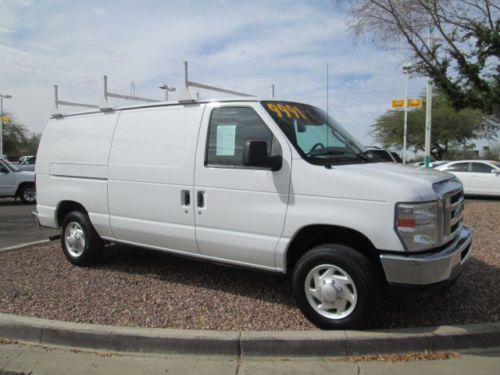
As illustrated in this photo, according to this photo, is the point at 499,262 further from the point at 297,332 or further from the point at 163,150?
the point at 163,150

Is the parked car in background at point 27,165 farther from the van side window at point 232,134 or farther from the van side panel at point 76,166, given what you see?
the van side window at point 232,134

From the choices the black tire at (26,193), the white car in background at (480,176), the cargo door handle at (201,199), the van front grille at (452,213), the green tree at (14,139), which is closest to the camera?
the van front grille at (452,213)

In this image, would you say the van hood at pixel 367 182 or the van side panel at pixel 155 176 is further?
the van side panel at pixel 155 176

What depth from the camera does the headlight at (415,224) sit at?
3.57 meters

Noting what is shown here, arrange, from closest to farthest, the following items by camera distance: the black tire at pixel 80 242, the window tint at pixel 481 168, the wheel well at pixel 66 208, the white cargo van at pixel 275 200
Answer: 1. the white cargo van at pixel 275 200
2. the black tire at pixel 80 242
3. the wheel well at pixel 66 208
4. the window tint at pixel 481 168

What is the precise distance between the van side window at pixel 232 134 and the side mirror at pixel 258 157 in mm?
227

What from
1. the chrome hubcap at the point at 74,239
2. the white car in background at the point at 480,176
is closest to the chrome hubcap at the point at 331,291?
the chrome hubcap at the point at 74,239

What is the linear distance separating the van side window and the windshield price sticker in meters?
0.18

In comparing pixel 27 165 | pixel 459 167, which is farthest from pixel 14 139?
pixel 459 167

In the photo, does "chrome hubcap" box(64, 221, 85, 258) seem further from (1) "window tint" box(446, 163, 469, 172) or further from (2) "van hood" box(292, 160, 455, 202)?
(1) "window tint" box(446, 163, 469, 172)

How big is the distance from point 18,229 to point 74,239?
14.9 ft

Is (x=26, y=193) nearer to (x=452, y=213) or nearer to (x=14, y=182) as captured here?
(x=14, y=182)

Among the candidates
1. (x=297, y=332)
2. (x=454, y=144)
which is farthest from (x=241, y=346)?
(x=454, y=144)

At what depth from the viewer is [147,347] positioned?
12.3 feet
